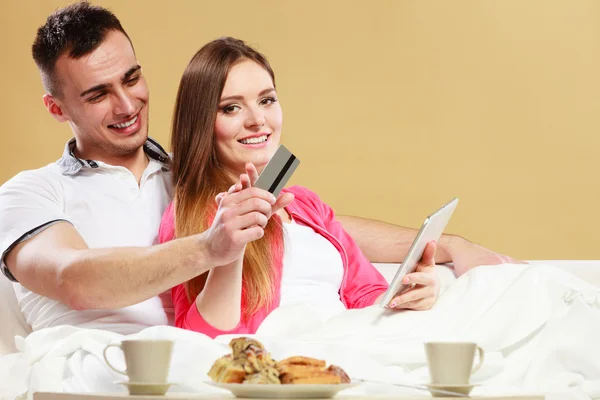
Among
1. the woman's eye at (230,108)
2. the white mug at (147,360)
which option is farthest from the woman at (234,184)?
the white mug at (147,360)

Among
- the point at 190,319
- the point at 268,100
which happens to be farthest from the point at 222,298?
the point at 268,100

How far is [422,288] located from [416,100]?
5.91ft

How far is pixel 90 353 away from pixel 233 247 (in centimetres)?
30

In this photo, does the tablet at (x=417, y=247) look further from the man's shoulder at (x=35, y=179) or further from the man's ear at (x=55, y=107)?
the man's ear at (x=55, y=107)

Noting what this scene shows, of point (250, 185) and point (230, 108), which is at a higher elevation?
point (230, 108)

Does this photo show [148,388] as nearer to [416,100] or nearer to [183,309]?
[183,309]

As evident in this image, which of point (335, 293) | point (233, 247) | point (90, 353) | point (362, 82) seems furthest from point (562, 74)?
point (90, 353)

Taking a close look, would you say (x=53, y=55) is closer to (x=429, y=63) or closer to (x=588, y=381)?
(x=588, y=381)

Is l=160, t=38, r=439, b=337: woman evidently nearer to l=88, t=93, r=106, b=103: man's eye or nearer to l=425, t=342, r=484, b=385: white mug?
l=88, t=93, r=106, b=103: man's eye

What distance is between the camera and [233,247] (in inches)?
62.9

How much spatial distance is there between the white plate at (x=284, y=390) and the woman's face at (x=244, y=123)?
111 centimetres

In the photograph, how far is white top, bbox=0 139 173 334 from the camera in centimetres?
206

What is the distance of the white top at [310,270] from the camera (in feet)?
7.00

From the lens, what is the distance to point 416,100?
11.8 ft
